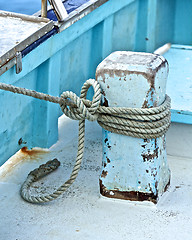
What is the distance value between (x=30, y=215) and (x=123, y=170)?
0.46 meters

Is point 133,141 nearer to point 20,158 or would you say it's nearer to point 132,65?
point 132,65

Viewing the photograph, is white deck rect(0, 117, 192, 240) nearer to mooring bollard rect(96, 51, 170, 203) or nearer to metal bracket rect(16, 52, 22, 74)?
mooring bollard rect(96, 51, 170, 203)

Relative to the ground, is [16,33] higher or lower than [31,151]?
higher

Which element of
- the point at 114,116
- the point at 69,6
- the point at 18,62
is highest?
the point at 69,6

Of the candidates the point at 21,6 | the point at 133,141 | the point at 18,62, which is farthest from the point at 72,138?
the point at 21,6

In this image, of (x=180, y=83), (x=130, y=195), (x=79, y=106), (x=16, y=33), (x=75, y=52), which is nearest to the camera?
(x=79, y=106)

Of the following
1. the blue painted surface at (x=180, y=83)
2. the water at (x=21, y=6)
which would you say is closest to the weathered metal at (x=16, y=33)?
the blue painted surface at (x=180, y=83)

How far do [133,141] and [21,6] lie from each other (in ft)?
6.96

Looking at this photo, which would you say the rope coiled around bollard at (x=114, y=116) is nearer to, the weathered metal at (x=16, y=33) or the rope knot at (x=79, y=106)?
the rope knot at (x=79, y=106)

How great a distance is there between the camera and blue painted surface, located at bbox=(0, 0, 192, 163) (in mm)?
2760

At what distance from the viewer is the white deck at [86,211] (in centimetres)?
222

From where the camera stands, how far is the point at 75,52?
3305 millimetres

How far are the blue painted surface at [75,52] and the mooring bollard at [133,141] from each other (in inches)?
21.5

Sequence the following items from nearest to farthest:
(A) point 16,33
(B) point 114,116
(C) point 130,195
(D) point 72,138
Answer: (B) point 114,116, (C) point 130,195, (A) point 16,33, (D) point 72,138
